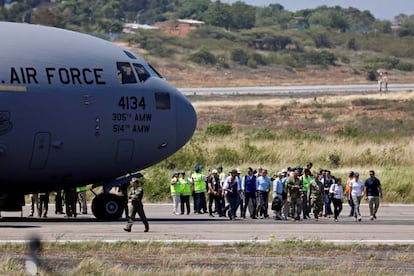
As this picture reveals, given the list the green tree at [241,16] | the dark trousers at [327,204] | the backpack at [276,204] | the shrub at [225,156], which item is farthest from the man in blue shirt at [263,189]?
the green tree at [241,16]

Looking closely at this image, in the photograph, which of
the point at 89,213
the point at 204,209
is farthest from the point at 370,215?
the point at 89,213

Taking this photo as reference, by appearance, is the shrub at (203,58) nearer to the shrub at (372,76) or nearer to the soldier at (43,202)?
the shrub at (372,76)

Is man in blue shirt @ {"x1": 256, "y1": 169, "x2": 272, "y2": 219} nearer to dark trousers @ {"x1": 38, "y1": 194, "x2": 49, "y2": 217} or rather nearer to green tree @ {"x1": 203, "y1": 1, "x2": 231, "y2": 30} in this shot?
dark trousers @ {"x1": 38, "y1": 194, "x2": 49, "y2": 217}

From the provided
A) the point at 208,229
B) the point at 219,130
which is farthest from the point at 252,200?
the point at 219,130

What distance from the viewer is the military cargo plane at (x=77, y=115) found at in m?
31.6

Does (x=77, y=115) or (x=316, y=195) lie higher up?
(x=77, y=115)

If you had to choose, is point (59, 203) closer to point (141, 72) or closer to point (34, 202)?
point (34, 202)

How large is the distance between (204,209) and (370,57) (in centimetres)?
12125

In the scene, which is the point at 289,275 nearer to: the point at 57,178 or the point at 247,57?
the point at 57,178

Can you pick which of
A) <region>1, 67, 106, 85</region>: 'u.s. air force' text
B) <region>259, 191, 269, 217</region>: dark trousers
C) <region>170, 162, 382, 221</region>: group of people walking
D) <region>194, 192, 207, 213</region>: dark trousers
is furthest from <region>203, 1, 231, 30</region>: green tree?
<region>1, 67, 106, 85</region>: 'u.s. air force' text

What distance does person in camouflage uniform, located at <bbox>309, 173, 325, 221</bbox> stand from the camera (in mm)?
37875

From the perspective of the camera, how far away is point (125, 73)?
111 ft

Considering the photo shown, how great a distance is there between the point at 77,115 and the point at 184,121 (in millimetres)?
3804

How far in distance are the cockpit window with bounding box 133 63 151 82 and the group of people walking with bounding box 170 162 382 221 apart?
4758 millimetres
